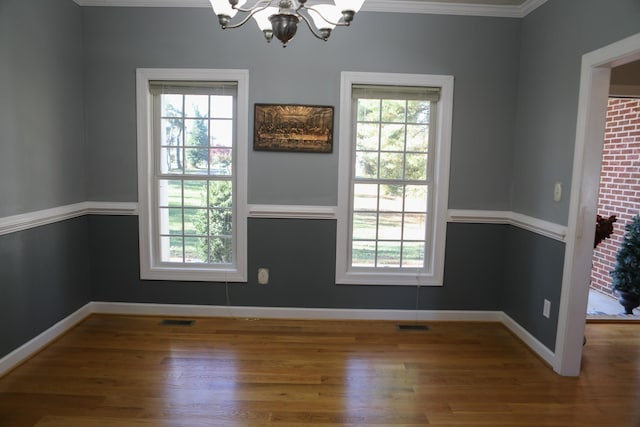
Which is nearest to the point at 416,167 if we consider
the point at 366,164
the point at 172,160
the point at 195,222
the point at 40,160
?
the point at 366,164

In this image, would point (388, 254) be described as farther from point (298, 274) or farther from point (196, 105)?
point (196, 105)

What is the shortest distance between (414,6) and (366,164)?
1.31 metres

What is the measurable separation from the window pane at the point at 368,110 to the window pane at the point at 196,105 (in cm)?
131

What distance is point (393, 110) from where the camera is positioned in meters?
3.20

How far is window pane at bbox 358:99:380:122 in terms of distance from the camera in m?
3.18

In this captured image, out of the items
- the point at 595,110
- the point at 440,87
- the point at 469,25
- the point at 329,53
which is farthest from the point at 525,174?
the point at 329,53

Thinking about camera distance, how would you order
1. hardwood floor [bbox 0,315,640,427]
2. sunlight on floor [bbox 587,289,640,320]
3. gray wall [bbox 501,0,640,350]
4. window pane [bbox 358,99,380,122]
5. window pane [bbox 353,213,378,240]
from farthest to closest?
1. sunlight on floor [bbox 587,289,640,320]
2. window pane [bbox 353,213,378,240]
3. window pane [bbox 358,99,380,122]
4. gray wall [bbox 501,0,640,350]
5. hardwood floor [bbox 0,315,640,427]

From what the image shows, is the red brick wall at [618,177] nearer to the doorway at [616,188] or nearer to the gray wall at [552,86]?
the doorway at [616,188]

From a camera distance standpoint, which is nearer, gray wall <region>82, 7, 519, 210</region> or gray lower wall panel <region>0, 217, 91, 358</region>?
gray lower wall panel <region>0, 217, 91, 358</region>

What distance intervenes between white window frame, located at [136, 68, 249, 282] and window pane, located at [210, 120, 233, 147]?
0.07 meters

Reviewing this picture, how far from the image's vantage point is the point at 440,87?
3.10 m

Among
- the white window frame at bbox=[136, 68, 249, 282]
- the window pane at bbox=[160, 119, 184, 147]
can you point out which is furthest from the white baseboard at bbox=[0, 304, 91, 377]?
the window pane at bbox=[160, 119, 184, 147]

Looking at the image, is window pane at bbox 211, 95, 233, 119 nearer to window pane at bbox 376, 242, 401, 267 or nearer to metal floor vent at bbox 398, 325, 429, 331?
window pane at bbox 376, 242, 401, 267

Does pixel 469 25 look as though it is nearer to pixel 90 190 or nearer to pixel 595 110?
pixel 595 110
